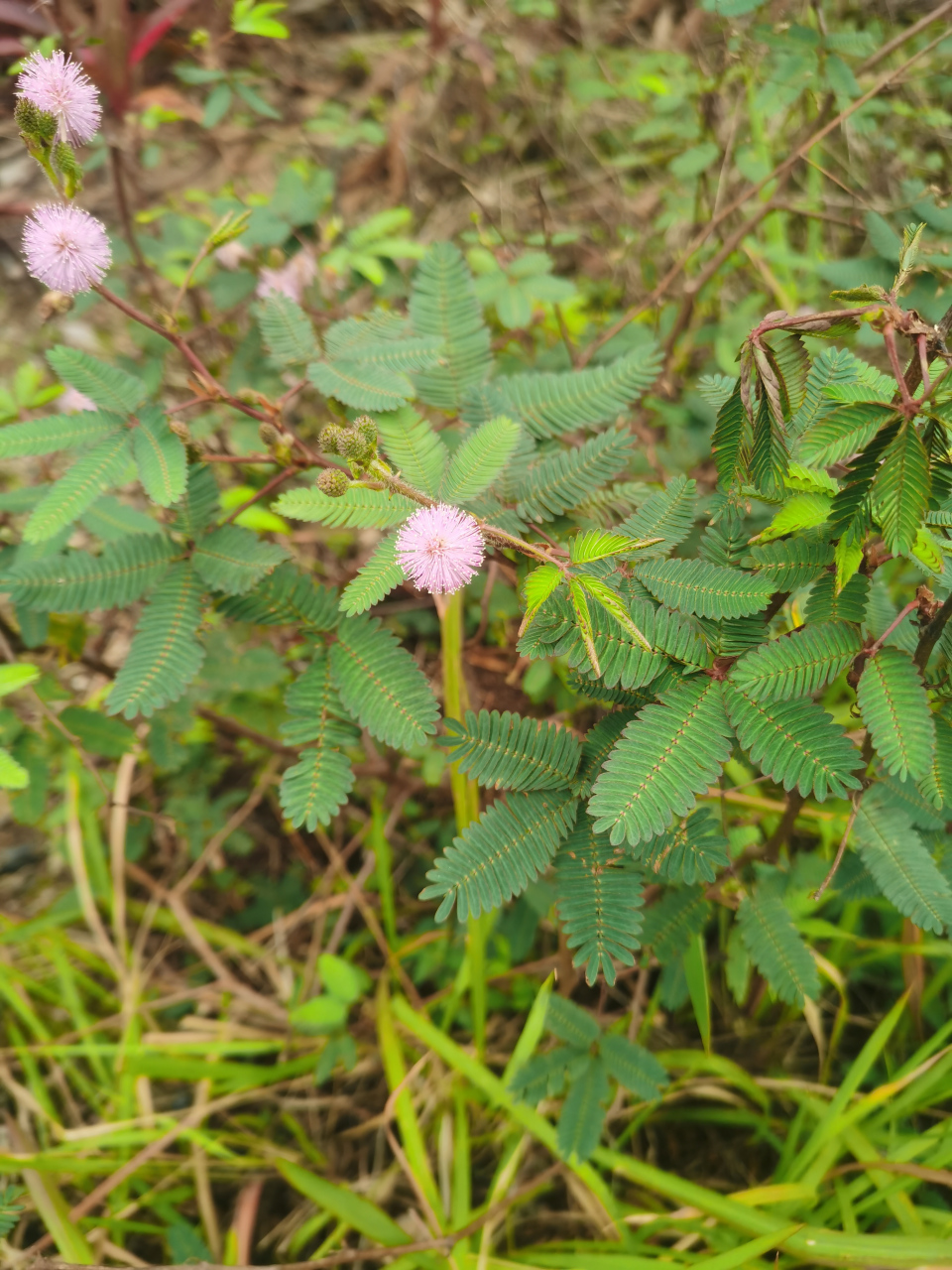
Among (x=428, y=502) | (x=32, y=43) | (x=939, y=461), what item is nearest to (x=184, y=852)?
(x=428, y=502)

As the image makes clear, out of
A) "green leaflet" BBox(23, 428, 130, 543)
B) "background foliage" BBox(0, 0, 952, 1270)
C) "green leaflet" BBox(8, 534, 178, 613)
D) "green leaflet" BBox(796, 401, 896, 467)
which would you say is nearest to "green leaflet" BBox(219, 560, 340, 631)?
"background foliage" BBox(0, 0, 952, 1270)

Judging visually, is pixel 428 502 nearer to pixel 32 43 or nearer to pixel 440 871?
pixel 440 871

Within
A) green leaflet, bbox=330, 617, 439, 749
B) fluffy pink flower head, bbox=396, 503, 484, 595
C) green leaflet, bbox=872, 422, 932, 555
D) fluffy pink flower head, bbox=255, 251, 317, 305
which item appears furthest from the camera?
fluffy pink flower head, bbox=255, 251, 317, 305

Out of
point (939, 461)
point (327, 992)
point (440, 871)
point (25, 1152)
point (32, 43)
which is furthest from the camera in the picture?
point (32, 43)

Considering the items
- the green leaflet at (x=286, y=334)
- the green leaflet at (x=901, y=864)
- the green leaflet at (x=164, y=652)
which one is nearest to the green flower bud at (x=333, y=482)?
the green leaflet at (x=164, y=652)

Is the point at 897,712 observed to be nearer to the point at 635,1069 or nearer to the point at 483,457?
the point at 483,457

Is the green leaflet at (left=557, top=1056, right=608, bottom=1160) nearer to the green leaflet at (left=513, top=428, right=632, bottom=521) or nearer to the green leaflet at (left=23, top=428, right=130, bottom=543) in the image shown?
the green leaflet at (left=513, top=428, right=632, bottom=521)
